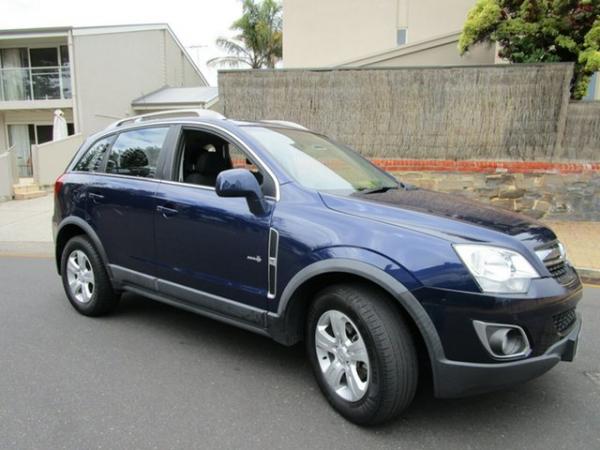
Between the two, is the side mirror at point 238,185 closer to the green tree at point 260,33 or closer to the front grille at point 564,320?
the front grille at point 564,320

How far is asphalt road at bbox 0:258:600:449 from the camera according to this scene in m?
2.73

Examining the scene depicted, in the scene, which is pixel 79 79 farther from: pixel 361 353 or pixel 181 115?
pixel 361 353

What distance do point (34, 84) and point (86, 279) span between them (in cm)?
1924

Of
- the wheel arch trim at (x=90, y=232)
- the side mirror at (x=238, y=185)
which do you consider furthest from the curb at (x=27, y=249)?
the side mirror at (x=238, y=185)

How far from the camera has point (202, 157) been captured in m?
4.09

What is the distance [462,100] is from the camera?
876cm

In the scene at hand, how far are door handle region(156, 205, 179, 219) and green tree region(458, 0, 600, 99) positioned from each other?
26.2 feet

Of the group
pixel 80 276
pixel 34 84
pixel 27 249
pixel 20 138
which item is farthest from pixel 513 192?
pixel 20 138

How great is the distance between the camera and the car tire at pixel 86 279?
4.41 metres

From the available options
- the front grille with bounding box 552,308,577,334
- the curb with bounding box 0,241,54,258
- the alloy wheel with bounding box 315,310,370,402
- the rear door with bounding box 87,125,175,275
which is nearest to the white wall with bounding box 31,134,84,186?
the curb with bounding box 0,241,54,258

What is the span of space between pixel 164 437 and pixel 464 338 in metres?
1.73

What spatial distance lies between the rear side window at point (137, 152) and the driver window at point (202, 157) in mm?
239

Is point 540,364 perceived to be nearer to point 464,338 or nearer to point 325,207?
point 464,338

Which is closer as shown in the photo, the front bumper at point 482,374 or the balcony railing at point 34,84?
the front bumper at point 482,374
